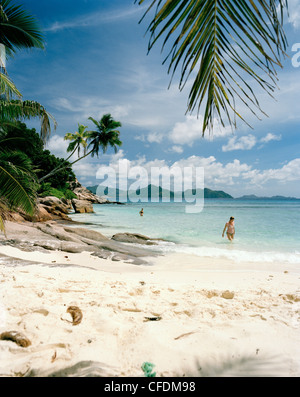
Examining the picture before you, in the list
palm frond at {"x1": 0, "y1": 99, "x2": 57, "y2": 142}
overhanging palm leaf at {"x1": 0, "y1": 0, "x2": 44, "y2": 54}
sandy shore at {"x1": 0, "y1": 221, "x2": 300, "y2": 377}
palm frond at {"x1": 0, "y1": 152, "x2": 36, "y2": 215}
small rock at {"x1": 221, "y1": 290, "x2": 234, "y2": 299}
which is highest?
overhanging palm leaf at {"x1": 0, "y1": 0, "x2": 44, "y2": 54}

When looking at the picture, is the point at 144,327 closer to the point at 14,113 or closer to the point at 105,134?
the point at 14,113

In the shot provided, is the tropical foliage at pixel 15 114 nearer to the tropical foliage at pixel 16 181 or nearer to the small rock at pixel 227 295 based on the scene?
the tropical foliage at pixel 16 181

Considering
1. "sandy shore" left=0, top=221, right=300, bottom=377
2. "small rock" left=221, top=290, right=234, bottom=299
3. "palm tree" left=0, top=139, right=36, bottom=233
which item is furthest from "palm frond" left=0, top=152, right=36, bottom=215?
"small rock" left=221, top=290, right=234, bottom=299

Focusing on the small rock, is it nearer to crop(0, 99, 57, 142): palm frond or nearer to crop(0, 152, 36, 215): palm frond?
crop(0, 152, 36, 215): palm frond

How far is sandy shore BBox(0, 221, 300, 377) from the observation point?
5.71 ft

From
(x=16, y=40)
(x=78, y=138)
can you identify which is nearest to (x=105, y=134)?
(x=78, y=138)

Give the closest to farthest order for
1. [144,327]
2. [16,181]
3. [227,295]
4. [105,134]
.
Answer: [144,327], [227,295], [16,181], [105,134]

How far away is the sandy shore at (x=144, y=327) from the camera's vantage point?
5.71 feet

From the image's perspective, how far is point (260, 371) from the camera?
1660mm

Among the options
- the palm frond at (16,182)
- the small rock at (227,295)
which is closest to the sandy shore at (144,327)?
the small rock at (227,295)

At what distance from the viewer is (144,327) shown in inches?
92.4

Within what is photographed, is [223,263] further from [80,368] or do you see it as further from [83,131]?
[83,131]
